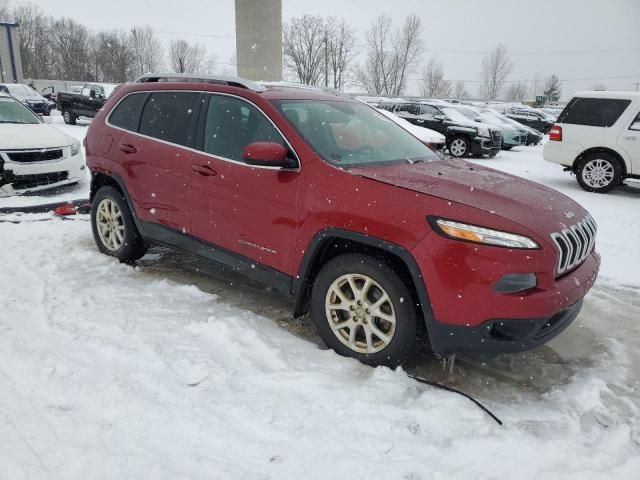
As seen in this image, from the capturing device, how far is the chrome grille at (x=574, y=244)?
276 cm

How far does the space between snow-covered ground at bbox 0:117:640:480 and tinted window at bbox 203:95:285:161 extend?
125cm

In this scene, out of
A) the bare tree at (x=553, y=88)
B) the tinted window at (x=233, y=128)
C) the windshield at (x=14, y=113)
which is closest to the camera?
the tinted window at (x=233, y=128)

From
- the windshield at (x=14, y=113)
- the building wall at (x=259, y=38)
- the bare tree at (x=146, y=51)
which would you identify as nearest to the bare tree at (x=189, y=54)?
the bare tree at (x=146, y=51)

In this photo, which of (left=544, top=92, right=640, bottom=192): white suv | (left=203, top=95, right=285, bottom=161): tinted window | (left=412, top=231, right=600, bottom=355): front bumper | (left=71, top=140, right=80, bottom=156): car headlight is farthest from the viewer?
(left=544, top=92, right=640, bottom=192): white suv

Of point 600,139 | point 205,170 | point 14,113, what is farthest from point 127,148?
point 600,139

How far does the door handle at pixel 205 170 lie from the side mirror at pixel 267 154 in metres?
0.59

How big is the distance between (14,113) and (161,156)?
18.3 feet

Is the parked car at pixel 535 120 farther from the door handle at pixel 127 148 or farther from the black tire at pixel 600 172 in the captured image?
the door handle at pixel 127 148

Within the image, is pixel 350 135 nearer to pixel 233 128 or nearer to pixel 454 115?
pixel 233 128

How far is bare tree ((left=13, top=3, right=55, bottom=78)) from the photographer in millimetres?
69875

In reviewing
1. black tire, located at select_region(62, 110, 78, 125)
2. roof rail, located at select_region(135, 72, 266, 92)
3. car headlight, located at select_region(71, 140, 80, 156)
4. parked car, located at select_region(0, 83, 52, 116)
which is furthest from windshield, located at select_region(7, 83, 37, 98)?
roof rail, located at select_region(135, 72, 266, 92)

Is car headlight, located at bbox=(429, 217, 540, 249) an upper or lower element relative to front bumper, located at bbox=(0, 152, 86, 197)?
upper

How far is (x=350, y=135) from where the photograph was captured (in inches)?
146

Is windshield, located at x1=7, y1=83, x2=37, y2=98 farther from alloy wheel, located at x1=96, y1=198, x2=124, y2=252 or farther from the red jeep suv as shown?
the red jeep suv
